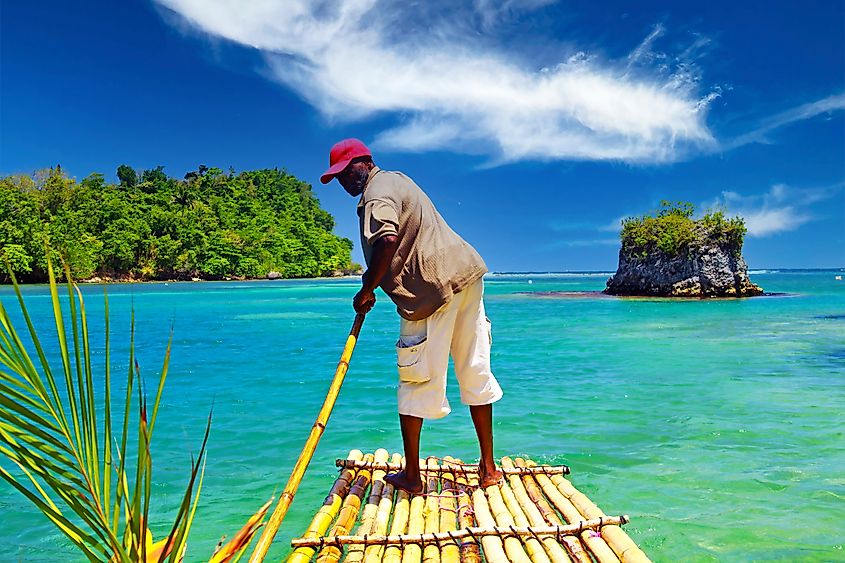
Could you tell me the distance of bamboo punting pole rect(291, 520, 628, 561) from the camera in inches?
112

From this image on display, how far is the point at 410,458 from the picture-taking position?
3.56 meters

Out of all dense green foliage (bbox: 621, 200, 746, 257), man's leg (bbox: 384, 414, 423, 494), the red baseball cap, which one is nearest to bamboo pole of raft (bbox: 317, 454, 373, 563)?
man's leg (bbox: 384, 414, 423, 494)

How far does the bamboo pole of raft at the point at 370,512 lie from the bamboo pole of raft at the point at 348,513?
1.8 inches

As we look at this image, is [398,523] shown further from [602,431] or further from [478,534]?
[602,431]

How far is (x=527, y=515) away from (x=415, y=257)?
1461 mm

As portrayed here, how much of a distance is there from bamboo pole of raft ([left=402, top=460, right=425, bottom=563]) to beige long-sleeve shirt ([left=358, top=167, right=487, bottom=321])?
3.28 ft

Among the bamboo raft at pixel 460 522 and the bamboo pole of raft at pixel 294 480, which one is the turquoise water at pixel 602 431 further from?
the bamboo pole of raft at pixel 294 480

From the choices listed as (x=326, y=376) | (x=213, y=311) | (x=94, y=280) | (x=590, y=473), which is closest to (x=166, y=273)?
(x=94, y=280)

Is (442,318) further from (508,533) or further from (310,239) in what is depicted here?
(310,239)

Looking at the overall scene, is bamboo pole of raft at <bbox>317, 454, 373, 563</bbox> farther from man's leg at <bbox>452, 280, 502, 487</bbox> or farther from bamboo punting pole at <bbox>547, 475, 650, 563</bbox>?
bamboo punting pole at <bbox>547, 475, 650, 563</bbox>

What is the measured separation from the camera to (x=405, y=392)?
11.5 feet

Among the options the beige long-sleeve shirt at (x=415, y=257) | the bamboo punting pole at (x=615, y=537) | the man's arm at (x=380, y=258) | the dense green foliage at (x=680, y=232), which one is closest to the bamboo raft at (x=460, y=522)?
the bamboo punting pole at (x=615, y=537)

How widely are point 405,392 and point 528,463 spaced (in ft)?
3.77

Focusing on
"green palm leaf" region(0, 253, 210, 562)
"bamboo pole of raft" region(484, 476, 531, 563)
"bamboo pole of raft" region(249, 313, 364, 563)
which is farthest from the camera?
"bamboo pole of raft" region(484, 476, 531, 563)
